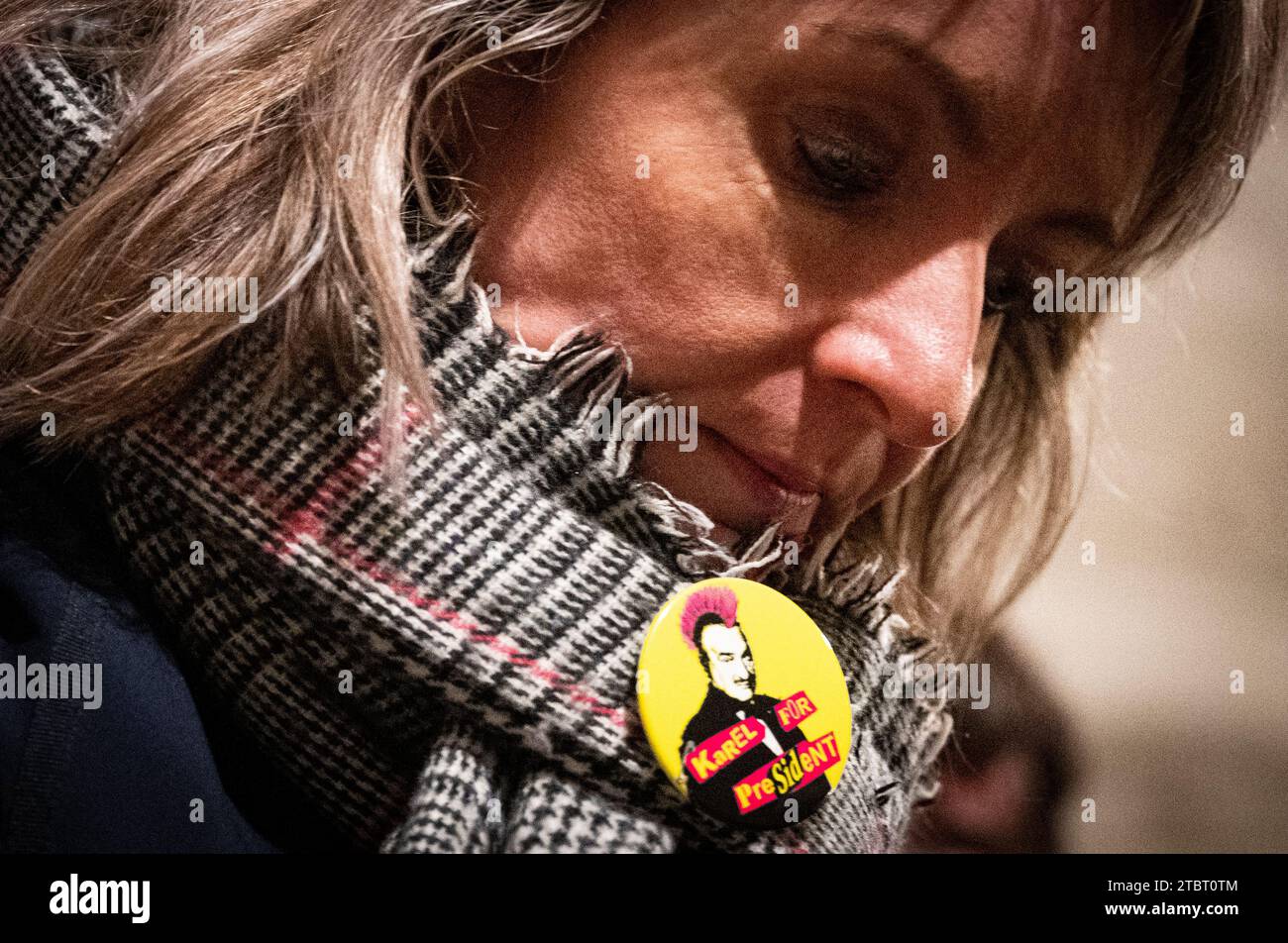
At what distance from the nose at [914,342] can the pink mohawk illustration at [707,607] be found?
0.50 feet

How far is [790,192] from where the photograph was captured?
0.67m

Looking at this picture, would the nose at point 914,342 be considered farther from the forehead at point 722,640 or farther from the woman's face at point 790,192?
the forehead at point 722,640

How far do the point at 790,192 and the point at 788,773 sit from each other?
0.34m

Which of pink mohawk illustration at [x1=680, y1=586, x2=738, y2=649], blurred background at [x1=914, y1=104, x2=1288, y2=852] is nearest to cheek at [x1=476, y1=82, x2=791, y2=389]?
pink mohawk illustration at [x1=680, y1=586, x2=738, y2=649]

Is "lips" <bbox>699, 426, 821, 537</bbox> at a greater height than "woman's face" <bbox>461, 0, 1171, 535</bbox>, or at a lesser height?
lesser

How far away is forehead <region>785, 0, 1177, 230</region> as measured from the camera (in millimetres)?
643

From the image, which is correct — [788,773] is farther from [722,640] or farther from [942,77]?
[942,77]

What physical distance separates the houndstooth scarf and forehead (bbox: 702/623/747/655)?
0.03 m

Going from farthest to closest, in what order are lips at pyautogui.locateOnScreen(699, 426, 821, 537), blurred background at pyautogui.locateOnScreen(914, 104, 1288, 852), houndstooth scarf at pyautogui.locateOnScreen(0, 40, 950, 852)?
blurred background at pyautogui.locateOnScreen(914, 104, 1288, 852), lips at pyautogui.locateOnScreen(699, 426, 821, 537), houndstooth scarf at pyautogui.locateOnScreen(0, 40, 950, 852)

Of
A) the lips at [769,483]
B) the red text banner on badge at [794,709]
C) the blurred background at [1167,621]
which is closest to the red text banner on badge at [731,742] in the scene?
the red text banner on badge at [794,709]

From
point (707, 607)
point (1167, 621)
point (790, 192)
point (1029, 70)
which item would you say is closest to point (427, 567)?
point (707, 607)

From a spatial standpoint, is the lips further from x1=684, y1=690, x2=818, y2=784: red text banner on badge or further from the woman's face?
x1=684, y1=690, x2=818, y2=784: red text banner on badge
